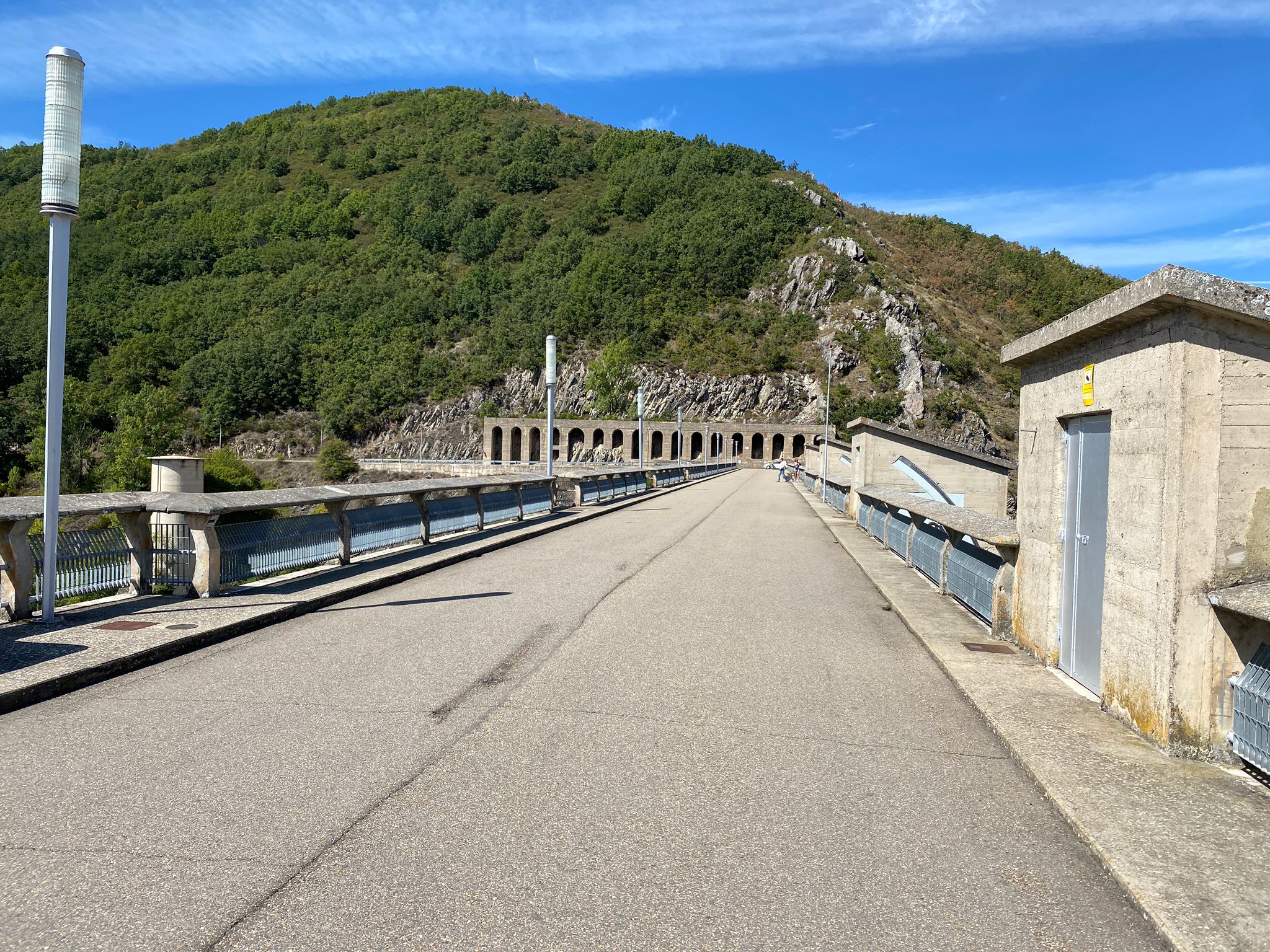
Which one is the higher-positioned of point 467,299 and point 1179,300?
point 467,299

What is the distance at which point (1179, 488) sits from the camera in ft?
15.8

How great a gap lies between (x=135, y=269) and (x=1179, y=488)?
208391 mm

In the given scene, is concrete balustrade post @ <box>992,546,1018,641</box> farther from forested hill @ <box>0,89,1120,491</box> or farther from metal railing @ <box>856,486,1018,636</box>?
forested hill @ <box>0,89,1120,491</box>

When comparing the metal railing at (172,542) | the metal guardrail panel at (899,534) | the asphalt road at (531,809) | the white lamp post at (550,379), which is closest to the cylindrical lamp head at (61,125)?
the metal railing at (172,542)

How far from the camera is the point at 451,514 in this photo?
1752 centimetres

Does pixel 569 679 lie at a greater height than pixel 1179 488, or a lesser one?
lesser

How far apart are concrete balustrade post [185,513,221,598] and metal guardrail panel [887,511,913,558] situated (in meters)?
10.0

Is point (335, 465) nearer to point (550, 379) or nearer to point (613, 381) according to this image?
point (613, 381)

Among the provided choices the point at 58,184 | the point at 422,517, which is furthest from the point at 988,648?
the point at 422,517

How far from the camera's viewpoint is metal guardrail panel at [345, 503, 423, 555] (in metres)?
13.6

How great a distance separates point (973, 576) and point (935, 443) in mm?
11141

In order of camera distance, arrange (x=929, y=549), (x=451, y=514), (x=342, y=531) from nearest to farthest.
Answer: (x=929, y=549) → (x=342, y=531) → (x=451, y=514)

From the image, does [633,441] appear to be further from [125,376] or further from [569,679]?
[569,679]

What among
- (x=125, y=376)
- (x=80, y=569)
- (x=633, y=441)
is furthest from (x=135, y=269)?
(x=80, y=569)
